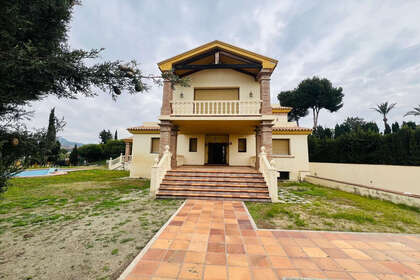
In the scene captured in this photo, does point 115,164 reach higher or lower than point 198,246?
higher

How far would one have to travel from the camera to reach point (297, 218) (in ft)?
13.3

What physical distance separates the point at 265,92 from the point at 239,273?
25.0ft

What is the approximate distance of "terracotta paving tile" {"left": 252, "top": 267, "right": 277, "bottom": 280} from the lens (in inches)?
77.1

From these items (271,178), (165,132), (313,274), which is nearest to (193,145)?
(165,132)

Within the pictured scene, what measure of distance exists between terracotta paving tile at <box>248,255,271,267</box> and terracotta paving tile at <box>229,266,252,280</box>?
7.3 inches

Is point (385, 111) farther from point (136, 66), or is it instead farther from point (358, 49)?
point (136, 66)

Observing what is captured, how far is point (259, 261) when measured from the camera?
7.51 ft

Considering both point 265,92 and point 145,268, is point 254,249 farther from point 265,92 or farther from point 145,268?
point 265,92

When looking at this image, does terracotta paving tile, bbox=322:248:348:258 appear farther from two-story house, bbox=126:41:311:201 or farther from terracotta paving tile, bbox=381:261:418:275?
two-story house, bbox=126:41:311:201

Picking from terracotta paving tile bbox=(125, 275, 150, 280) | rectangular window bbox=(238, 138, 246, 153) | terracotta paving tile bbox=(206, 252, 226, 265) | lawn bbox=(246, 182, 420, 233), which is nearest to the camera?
terracotta paving tile bbox=(125, 275, 150, 280)

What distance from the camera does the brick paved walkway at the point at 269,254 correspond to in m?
2.05

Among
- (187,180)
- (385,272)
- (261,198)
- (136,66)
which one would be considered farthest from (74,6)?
(261,198)

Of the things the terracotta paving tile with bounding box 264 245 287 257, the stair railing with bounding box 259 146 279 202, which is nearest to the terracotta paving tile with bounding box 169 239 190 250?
the terracotta paving tile with bounding box 264 245 287 257

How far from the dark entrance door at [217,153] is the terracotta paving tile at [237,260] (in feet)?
29.7
